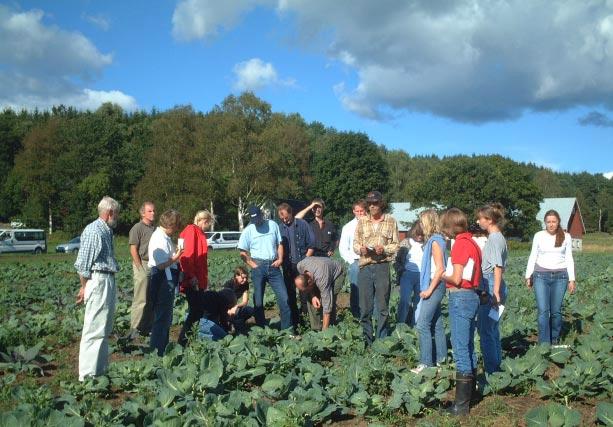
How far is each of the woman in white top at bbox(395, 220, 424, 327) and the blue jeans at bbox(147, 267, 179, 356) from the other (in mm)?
2877

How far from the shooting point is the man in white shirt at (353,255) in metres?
8.24

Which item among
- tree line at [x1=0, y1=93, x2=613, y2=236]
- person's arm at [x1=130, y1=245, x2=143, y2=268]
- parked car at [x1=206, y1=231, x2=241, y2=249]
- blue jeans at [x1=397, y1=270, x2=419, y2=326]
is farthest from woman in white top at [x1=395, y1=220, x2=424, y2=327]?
tree line at [x1=0, y1=93, x2=613, y2=236]

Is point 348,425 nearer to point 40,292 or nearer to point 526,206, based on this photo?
point 40,292

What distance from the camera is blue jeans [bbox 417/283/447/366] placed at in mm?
5781

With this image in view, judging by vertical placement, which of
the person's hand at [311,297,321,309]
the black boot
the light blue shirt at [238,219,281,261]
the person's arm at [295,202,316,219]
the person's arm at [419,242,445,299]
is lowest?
the black boot

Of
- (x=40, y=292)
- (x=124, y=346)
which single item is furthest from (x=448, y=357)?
(x=40, y=292)

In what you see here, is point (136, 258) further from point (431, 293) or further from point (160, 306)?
point (431, 293)

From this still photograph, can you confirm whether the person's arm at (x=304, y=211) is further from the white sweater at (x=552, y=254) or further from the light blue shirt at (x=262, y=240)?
the white sweater at (x=552, y=254)

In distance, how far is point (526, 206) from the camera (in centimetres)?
5988

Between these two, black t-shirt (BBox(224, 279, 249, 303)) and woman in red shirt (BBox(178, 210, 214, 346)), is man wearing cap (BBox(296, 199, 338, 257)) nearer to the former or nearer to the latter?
black t-shirt (BBox(224, 279, 249, 303))

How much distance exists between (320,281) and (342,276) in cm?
76

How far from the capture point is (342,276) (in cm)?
857

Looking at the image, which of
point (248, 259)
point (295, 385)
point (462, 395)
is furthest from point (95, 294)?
point (462, 395)

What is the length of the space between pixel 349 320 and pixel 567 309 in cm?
392
